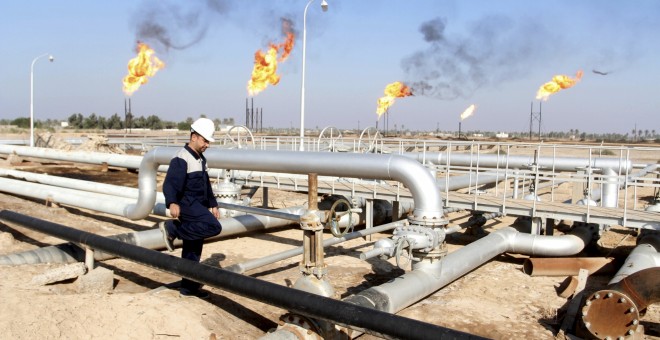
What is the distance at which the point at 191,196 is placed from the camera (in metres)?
5.23

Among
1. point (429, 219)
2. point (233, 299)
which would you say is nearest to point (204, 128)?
point (233, 299)

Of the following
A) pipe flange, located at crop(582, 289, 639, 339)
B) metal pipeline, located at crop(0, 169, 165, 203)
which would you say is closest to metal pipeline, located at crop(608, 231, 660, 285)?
pipe flange, located at crop(582, 289, 639, 339)

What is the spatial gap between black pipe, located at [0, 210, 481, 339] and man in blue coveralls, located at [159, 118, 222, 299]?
65 centimetres

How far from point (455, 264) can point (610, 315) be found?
1.81 m

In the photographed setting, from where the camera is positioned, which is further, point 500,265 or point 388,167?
point 500,265

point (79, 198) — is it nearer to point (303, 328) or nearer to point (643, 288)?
point (303, 328)

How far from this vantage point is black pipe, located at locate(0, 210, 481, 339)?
2.91 meters

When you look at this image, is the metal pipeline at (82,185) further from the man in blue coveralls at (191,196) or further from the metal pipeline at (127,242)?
the man in blue coveralls at (191,196)

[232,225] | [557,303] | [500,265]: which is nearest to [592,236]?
[500,265]

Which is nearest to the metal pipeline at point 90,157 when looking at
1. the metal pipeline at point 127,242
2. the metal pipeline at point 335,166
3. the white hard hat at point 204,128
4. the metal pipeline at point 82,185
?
the metal pipeline at point 82,185

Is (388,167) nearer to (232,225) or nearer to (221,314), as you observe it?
(221,314)

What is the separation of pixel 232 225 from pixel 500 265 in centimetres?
417

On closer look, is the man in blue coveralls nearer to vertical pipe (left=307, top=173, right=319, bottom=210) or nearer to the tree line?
vertical pipe (left=307, top=173, right=319, bottom=210)

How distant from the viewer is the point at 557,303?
6262 millimetres
